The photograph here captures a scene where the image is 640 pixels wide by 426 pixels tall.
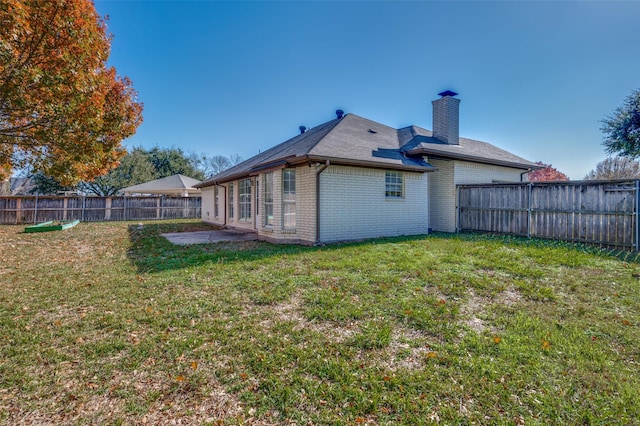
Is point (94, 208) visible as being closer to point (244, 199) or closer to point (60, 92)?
point (244, 199)

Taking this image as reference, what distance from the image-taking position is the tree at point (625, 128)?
14.5 meters

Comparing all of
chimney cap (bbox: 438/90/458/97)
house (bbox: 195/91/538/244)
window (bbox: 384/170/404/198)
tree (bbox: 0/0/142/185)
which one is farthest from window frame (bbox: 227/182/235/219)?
chimney cap (bbox: 438/90/458/97)

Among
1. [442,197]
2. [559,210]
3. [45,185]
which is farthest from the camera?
[45,185]

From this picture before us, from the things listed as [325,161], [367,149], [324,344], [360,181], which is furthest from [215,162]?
[324,344]

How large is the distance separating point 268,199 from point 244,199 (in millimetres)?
3231

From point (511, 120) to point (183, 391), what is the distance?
2102 centimetres

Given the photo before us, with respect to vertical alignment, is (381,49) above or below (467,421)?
above

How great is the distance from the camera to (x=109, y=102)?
873 centimetres

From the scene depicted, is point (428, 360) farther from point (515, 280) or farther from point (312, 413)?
point (515, 280)

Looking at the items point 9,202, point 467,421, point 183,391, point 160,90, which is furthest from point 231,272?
point 9,202

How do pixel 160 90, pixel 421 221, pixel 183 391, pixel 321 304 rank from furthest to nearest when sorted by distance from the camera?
pixel 160 90 < pixel 421 221 < pixel 321 304 < pixel 183 391

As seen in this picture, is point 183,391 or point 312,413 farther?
point 183,391

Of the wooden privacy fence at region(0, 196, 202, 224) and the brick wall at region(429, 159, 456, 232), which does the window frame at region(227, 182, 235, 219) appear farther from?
the wooden privacy fence at region(0, 196, 202, 224)

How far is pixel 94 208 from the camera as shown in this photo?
1948cm
